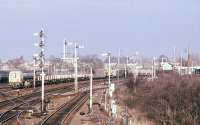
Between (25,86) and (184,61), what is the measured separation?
7278 cm

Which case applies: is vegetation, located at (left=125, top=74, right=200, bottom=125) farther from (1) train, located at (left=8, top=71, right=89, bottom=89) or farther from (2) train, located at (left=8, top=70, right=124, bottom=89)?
(2) train, located at (left=8, top=70, right=124, bottom=89)

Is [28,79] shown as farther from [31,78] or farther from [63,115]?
[63,115]

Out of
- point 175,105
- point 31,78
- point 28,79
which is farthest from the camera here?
point 31,78

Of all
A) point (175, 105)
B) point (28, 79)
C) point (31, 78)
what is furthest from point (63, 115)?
point (31, 78)

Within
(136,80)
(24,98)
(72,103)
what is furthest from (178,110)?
(136,80)

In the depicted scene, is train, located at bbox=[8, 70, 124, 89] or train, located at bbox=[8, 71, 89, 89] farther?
train, located at bbox=[8, 70, 124, 89]

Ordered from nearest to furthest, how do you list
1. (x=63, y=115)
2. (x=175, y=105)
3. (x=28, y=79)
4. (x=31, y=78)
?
(x=175, y=105)
(x=63, y=115)
(x=28, y=79)
(x=31, y=78)

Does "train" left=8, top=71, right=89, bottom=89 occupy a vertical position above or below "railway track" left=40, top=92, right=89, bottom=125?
above

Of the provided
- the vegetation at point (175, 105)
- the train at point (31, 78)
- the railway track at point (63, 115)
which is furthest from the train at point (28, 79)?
the vegetation at point (175, 105)

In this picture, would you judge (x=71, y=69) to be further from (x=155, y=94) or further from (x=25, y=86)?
(x=155, y=94)

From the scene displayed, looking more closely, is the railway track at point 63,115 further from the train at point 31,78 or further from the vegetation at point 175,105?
the train at point 31,78

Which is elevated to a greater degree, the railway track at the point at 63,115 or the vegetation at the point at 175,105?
the vegetation at the point at 175,105

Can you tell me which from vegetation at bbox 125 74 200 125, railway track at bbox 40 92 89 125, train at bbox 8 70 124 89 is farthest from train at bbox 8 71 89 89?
vegetation at bbox 125 74 200 125

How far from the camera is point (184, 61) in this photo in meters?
150
